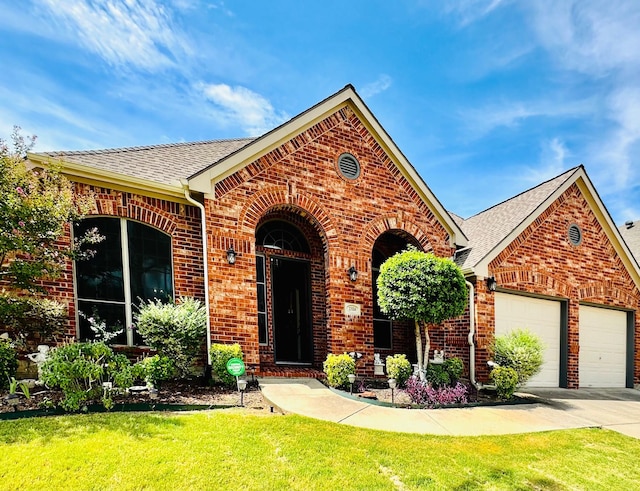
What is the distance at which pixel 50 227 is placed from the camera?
5621mm

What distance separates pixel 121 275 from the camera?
7395 millimetres

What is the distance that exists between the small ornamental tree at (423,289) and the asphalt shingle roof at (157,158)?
4643 millimetres

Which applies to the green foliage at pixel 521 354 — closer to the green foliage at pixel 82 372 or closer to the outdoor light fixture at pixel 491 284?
the outdoor light fixture at pixel 491 284

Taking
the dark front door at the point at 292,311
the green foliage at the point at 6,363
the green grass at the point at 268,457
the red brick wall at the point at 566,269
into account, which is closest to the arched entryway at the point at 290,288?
Result: the dark front door at the point at 292,311

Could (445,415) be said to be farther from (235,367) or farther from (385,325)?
(385,325)

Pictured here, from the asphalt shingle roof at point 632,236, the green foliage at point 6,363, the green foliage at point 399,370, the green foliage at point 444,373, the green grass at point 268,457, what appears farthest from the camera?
the asphalt shingle roof at point 632,236

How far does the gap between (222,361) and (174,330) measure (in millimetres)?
1012

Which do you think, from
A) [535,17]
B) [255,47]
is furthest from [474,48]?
[255,47]

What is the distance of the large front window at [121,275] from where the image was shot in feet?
23.3

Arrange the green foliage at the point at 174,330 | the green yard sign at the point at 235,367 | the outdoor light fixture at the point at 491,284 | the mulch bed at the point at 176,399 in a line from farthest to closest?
the outdoor light fixture at the point at 491,284 < the green foliage at the point at 174,330 < the green yard sign at the point at 235,367 < the mulch bed at the point at 176,399

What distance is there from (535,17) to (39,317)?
11.0 m

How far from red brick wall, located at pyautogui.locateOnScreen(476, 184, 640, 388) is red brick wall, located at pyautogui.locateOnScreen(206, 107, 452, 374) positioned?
1948mm

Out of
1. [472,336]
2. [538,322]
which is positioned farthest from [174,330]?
[538,322]

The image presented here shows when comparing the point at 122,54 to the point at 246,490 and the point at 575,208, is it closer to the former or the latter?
the point at 246,490
